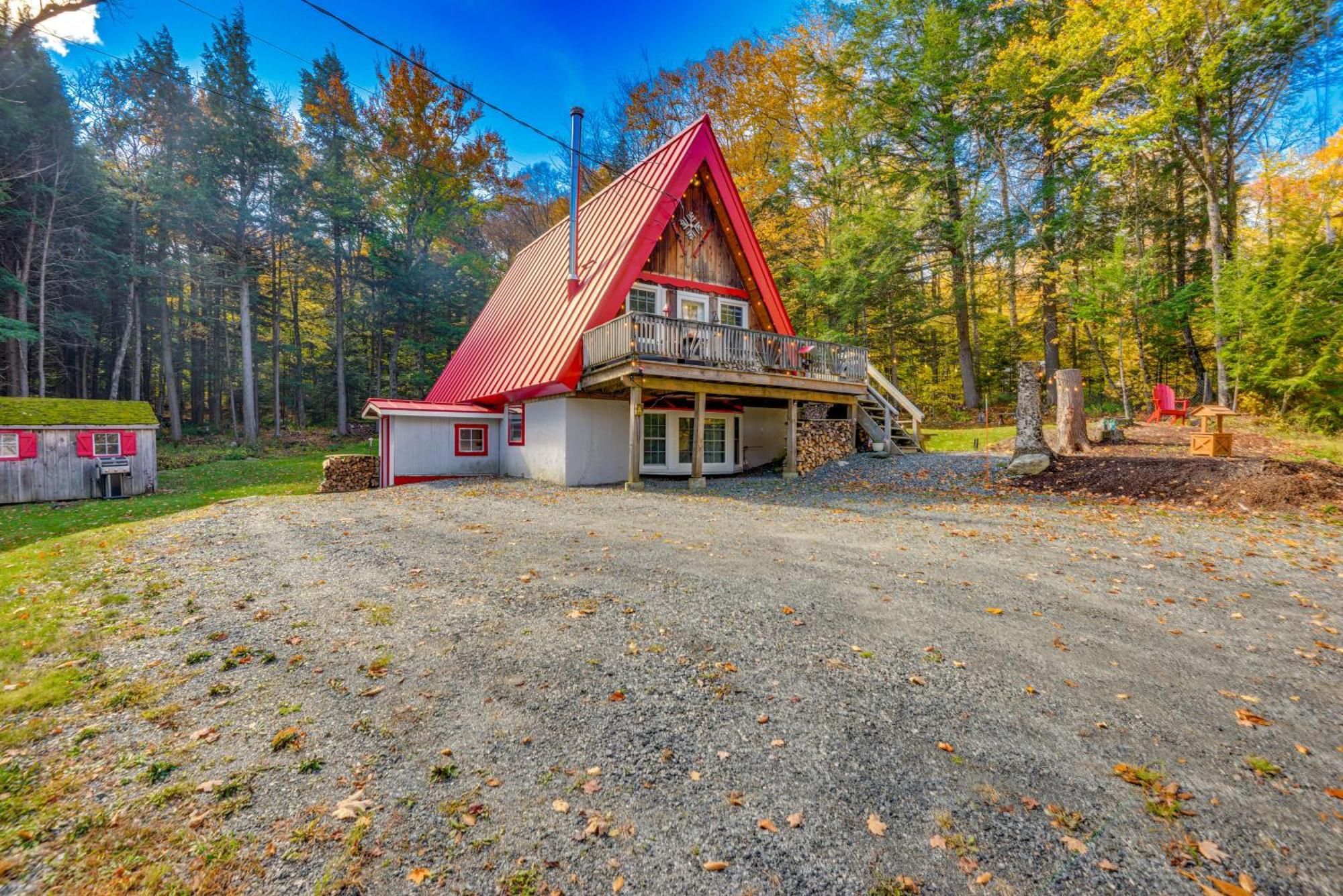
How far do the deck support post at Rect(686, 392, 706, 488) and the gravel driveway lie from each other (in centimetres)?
535

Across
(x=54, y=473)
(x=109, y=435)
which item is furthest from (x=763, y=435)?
(x=54, y=473)

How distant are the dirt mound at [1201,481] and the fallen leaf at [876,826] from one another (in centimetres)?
926

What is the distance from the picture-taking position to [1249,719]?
281 cm

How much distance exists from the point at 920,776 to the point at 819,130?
76.6ft

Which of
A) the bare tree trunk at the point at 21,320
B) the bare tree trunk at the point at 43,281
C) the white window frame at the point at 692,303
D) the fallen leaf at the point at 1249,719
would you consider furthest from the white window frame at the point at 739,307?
the bare tree trunk at the point at 21,320

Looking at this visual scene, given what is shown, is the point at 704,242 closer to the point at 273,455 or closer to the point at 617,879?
the point at 617,879

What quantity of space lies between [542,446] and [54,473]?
41.4ft

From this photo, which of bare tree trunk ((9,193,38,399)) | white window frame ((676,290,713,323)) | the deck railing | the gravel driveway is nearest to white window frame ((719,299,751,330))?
white window frame ((676,290,713,323))

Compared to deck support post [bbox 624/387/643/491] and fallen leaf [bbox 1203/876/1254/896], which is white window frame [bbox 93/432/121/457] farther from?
fallen leaf [bbox 1203/876/1254/896]

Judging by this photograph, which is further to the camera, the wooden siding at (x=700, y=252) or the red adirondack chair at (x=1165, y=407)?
the red adirondack chair at (x=1165, y=407)

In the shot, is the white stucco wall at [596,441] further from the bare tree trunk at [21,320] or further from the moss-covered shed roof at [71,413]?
the bare tree trunk at [21,320]

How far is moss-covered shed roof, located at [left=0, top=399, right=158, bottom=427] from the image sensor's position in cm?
1277

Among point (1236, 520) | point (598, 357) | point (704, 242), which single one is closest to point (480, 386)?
point (598, 357)

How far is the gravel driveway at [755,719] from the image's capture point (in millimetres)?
1949
